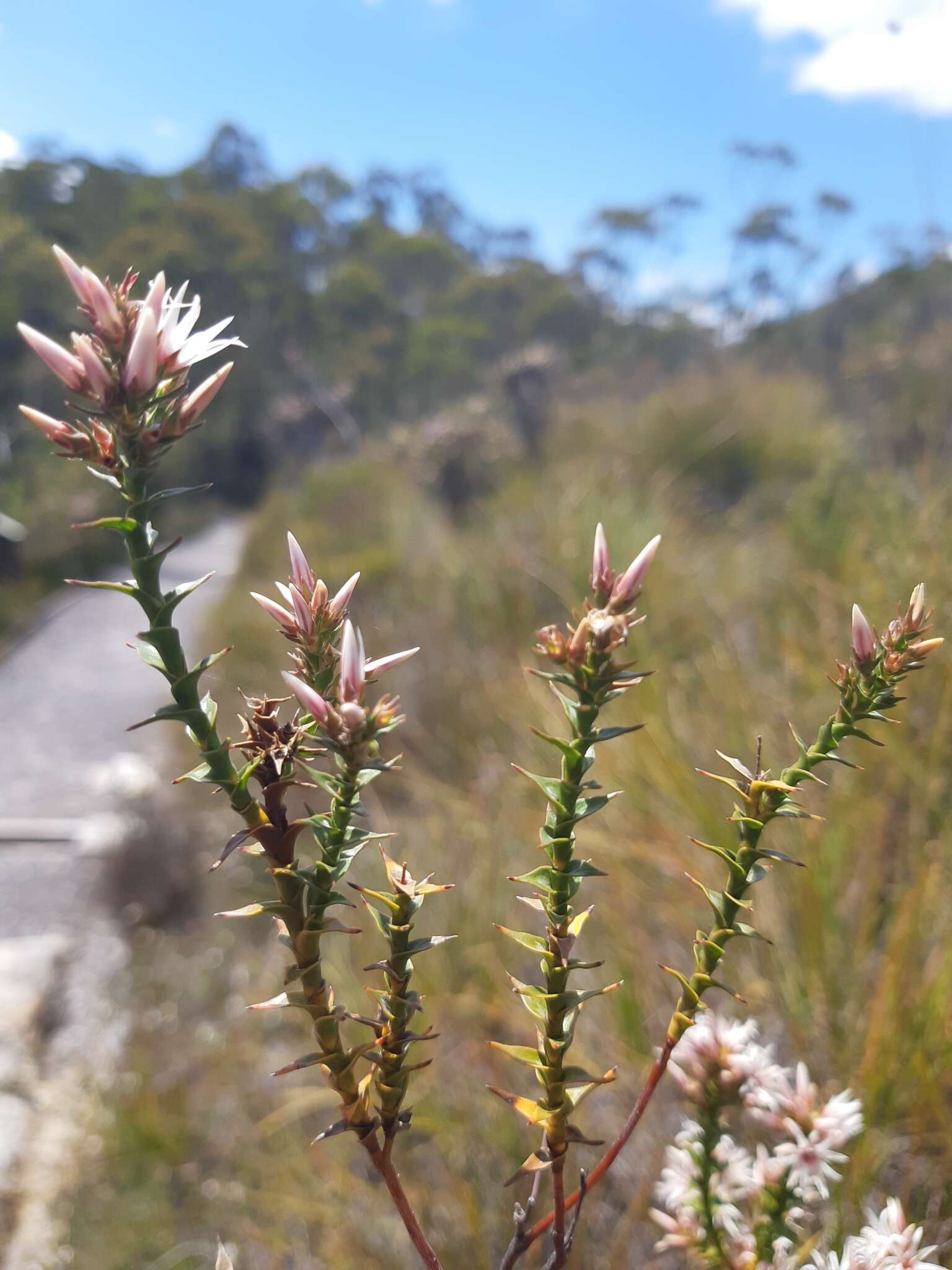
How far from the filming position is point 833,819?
215cm

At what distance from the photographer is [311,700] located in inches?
14.4

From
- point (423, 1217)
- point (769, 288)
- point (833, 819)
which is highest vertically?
point (769, 288)

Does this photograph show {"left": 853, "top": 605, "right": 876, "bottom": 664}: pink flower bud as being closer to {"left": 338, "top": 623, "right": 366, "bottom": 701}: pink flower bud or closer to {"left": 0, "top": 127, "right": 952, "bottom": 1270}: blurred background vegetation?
{"left": 338, "top": 623, "right": 366, "bottom": 701}: pink flower bud

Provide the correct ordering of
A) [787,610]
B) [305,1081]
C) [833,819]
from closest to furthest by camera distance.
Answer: [833,819], [305,1081], [787,610]

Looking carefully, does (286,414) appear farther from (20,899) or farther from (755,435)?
(20,899)

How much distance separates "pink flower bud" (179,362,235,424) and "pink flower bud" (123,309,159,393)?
21 mm

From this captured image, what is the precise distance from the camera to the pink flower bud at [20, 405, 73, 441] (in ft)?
1.20

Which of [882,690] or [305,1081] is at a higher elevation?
[882,690]

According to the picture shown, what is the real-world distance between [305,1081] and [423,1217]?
1019 mm

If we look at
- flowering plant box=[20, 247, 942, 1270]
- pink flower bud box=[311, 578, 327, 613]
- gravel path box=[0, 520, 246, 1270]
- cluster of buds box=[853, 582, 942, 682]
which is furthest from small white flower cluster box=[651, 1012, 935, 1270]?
gravel path box=[0, 520, 246, 1270]

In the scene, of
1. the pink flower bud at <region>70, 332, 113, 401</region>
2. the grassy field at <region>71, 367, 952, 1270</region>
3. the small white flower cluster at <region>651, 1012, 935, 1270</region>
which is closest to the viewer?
the pink flower bud at <region>70, 332, 113, 401</region>

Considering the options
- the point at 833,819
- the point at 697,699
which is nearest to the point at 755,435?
the point at 697,699

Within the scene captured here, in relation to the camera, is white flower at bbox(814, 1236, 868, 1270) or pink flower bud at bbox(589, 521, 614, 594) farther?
white flower at bbox(814, 1236, 868, 1270)

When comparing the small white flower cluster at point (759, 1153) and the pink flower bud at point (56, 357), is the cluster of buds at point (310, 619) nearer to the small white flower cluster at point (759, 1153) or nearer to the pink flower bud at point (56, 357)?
the pink flower bud at point (56, 357)
